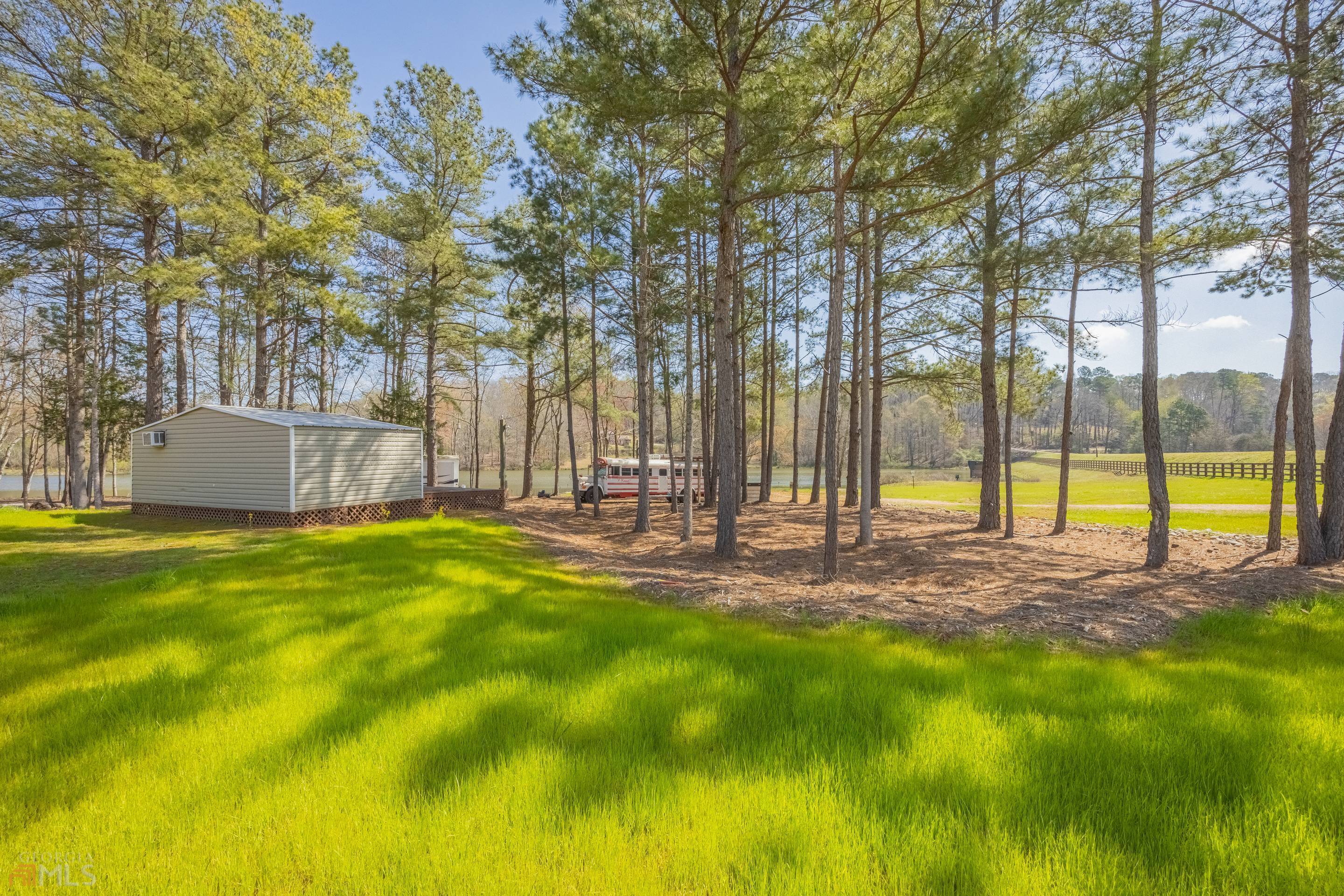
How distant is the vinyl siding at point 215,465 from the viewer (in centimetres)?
1200

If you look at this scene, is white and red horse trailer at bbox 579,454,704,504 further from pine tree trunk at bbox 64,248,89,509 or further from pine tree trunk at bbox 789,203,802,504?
pine tree trunk at bbox 64,248,89,509

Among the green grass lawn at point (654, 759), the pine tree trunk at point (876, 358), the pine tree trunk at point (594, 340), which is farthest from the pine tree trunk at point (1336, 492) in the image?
the pine tree trunk at point (594, 340)

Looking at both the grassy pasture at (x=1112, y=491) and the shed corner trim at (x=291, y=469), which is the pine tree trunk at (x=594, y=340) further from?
the grassy pasture at (x=1112, y=491)

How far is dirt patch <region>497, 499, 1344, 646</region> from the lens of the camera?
17.6ft

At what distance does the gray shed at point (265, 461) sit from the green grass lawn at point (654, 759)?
8.47m

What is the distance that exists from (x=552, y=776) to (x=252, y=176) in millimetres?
19525

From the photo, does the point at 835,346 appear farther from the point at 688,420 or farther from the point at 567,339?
the point at 567,339

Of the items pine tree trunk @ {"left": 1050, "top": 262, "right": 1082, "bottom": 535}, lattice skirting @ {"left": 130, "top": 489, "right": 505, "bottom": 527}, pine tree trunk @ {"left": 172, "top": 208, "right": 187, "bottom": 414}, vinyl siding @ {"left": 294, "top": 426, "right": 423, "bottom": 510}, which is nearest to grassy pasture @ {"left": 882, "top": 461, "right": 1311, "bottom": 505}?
pine tree trunk @ {"left": 1050, "top": 262, "right": 1082, "bottom": 535}

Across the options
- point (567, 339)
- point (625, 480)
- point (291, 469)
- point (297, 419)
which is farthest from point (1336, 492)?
point (625, 480)

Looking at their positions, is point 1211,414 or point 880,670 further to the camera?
point 1211,414

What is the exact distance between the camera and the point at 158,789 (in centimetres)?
210

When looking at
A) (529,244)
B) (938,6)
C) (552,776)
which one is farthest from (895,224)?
(552,776)

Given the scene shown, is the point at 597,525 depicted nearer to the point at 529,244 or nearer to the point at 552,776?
the point at 529,244

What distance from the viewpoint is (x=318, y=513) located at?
12.4 m
